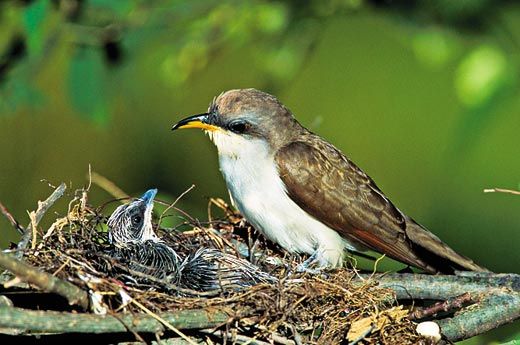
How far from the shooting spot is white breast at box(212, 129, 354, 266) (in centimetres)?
550

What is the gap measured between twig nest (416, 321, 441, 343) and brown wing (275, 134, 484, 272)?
129 cm

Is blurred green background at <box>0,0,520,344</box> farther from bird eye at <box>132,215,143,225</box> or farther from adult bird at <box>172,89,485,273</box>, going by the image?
bird eye at <box>132,215,143,225</box>

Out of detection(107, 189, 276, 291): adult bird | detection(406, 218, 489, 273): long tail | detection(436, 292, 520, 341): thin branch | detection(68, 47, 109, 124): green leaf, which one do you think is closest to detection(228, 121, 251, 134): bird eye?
detection(68, 47, 109, 124): green leaf

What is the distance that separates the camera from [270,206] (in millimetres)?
5508

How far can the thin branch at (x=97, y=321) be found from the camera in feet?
10.9

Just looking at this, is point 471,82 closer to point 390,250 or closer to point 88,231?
point 390,250

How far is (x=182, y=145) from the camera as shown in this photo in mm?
9164

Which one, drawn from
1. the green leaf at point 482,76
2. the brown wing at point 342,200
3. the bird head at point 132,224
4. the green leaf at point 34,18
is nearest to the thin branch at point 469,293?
Result: the brown wing at point 342,200

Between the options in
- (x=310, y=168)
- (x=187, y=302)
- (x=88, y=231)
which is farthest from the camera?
(x=310, y=168)

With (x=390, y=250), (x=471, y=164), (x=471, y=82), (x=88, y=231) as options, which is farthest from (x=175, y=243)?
(x=471, y=164)

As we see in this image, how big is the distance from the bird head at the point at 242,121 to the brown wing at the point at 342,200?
0.12 metres

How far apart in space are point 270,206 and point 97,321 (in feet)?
6.95

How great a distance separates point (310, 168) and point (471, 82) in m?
0.96

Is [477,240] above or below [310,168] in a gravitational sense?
below
